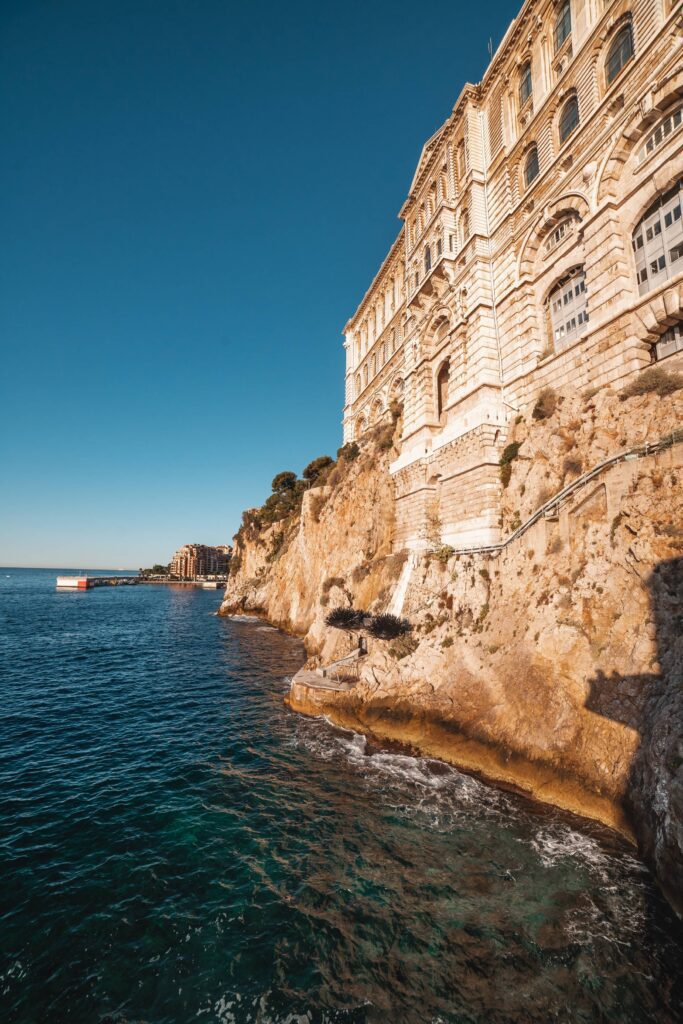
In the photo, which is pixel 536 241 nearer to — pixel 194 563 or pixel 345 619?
pixel 345 619

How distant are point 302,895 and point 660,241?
73.2ft

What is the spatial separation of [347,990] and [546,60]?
114 feet

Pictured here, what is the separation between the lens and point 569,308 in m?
19.0

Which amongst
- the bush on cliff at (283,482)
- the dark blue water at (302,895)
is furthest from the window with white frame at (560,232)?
the bush on cliff at (283,482)

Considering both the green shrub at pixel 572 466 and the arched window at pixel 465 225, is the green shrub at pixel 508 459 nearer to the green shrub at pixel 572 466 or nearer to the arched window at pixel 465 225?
the green shrub at pixel 572 466

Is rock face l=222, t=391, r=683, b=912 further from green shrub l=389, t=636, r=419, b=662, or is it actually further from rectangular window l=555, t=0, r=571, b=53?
rectangular window l=555, t=0, r=571, b=53

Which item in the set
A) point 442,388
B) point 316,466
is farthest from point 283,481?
point 442,388

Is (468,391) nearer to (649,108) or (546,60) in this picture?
(649,108)

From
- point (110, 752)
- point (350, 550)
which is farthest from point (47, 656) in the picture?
point (350, 550)

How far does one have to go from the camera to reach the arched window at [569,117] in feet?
64.2

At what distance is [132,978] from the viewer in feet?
21.3

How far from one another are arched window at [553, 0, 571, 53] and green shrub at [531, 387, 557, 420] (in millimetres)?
17439

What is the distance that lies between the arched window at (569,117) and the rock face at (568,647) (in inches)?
536

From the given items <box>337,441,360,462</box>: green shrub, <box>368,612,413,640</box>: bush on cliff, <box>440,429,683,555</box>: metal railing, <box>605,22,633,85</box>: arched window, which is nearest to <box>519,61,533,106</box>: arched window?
<box>605,22,633,85</box>: arched window
